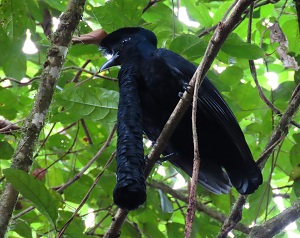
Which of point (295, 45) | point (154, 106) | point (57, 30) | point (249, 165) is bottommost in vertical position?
point (249, 165)

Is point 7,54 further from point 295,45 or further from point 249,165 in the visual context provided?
A: point 295,45

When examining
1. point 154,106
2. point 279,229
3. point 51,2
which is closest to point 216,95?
point 154,106

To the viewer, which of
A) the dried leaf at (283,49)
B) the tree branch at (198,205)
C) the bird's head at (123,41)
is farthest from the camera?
the tree branch at (198,205)

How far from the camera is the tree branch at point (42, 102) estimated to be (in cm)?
195

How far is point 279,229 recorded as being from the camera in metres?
2.22

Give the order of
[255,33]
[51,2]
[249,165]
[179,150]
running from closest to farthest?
[249,165], [179,150], [51,2], [255,33]

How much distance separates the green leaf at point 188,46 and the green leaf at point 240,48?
0.12 meters

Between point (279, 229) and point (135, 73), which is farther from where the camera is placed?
point (135, 73)

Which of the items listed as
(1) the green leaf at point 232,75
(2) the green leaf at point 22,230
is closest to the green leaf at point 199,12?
(1) the green leaf at point 232,75

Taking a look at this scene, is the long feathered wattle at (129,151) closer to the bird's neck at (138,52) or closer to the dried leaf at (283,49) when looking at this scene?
the bird's neck at (138,52)

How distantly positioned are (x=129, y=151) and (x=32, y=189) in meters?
0.44

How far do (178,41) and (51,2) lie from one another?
2.30 ft

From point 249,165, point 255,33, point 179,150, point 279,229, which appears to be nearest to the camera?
point 279,229

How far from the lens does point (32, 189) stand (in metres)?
1.91
